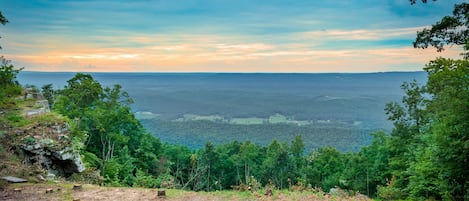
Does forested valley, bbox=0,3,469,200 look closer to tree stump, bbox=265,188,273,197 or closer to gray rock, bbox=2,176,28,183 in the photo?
tree stump, bbox=265,188,273,197

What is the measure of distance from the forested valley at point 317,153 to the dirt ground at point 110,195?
3.24 feet

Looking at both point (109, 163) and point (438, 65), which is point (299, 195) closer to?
point (109, 163)

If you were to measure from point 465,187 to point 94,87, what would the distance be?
2401cm

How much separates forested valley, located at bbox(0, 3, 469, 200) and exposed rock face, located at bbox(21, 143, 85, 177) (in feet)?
1.27

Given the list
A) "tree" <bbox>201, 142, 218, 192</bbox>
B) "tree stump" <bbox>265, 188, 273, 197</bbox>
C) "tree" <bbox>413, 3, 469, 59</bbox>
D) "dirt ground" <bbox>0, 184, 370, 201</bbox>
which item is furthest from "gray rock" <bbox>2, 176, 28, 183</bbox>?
"tree" <bbox>201, 142, 218, 192</bbox>

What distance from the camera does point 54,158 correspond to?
1124 cm

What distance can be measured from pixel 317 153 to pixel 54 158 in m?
49.6

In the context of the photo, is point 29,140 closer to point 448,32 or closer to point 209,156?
point 448,32

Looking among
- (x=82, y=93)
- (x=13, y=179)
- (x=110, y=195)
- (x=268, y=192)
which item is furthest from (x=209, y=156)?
(x=110, y=195)

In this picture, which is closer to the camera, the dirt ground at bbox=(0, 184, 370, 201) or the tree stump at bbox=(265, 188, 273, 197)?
the dirt ground at bbox=(0, 184, 370, 201)

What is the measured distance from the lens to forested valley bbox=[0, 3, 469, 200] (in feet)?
29.2

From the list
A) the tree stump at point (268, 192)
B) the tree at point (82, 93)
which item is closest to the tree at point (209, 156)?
the tree at point (82, 93)

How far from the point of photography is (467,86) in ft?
26.1

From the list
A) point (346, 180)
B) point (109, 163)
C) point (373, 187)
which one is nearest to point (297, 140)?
point (346, 180)
